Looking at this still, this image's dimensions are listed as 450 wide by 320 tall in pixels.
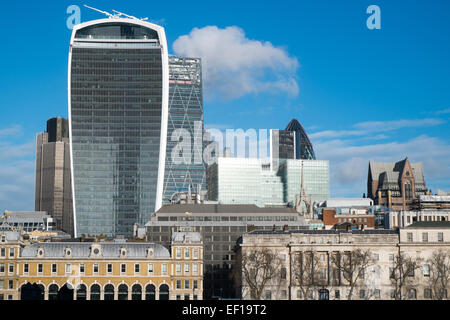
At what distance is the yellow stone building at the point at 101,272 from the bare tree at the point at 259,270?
1219 cm

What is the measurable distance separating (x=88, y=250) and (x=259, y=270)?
4412 cm

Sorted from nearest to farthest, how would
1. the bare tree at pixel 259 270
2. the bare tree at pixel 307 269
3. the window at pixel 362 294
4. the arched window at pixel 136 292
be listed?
the bare tree at pixel 259 270 < the bare tree at pixel 307 269 < the arched window at pixel 136 292 < the window at pixel 362 294

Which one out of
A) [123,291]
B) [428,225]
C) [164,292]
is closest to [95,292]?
[123,291]

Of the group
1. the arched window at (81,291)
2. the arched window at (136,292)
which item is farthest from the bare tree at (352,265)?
the arched window at (81,291)

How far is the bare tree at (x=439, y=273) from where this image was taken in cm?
17512

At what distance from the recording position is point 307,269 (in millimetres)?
185875

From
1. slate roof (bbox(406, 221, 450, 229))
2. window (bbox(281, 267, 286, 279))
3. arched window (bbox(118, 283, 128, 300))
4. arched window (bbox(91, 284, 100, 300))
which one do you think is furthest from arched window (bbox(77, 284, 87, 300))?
slate roof (bbox(406, 221, 450, 229))

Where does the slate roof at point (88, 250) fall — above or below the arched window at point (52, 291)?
above

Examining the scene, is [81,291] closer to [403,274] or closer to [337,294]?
[337,294]

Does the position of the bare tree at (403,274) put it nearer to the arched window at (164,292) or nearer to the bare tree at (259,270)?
the bare tree at (259,270)

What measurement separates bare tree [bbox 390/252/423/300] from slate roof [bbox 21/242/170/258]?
57370mm

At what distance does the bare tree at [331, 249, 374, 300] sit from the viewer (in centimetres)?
18050

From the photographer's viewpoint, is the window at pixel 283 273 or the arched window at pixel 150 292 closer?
the arched window at pixel 150 292
